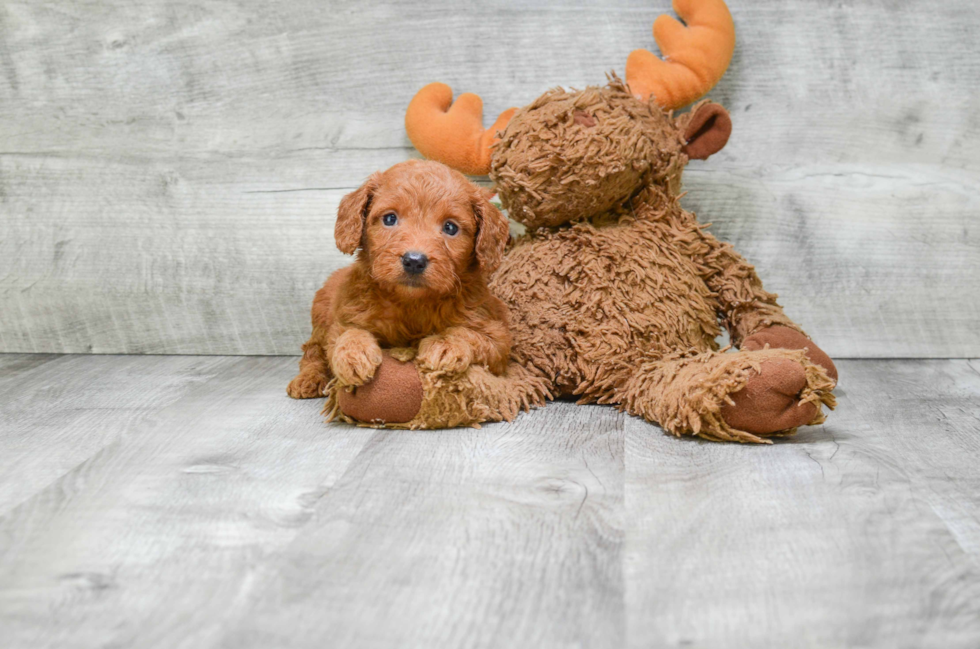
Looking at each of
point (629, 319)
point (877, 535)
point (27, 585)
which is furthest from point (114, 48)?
point (877, 535)

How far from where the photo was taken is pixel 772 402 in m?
1.29

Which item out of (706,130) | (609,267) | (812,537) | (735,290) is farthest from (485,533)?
(706,130)

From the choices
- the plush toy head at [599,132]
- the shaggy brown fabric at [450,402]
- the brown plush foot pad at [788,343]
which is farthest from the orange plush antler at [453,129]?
the brown plush foot pad at [788,343]

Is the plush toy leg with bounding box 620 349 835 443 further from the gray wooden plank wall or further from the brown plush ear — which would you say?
the gray wooden plank wall

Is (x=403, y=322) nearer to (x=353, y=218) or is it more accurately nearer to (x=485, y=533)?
(x=353, y=218)

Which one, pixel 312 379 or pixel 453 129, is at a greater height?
pixel 453 129

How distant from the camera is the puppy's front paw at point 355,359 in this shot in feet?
4.41

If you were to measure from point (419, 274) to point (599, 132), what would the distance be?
47cm

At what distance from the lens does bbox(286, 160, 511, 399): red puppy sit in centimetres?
135

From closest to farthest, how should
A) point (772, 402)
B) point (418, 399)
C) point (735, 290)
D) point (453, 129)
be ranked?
1. point (772, 402)
2. point (418, 399)
3. point (735, 290)
4. point (453, 129)

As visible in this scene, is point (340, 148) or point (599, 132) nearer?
point (599, 132)

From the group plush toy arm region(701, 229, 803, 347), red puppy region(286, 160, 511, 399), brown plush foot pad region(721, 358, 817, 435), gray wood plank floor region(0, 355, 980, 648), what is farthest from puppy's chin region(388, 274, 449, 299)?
plush toy arm region(701, 229, 803, 347)

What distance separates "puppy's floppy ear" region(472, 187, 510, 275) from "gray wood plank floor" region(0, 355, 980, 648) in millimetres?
291

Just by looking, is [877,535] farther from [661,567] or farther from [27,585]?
[27,585]
